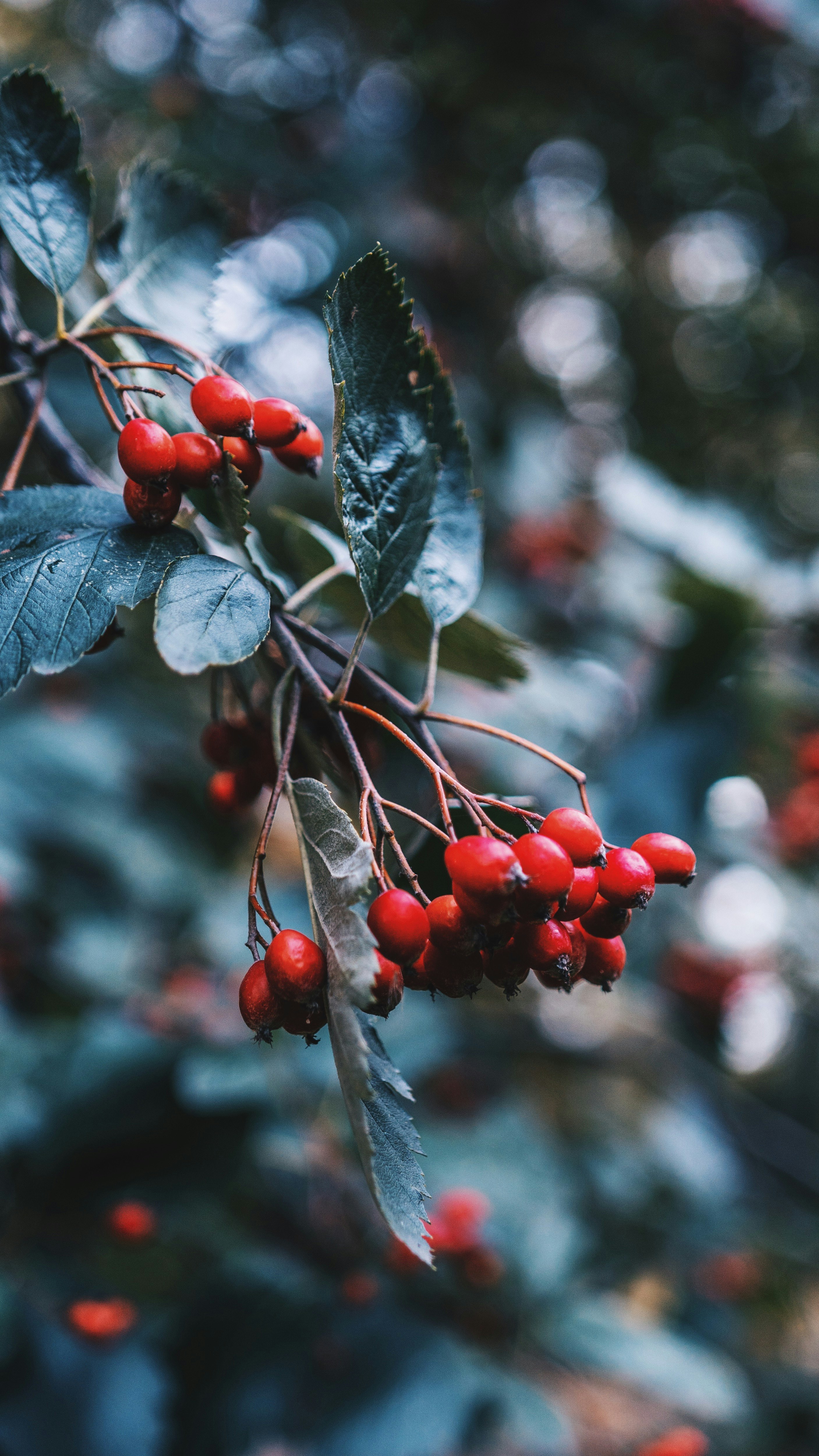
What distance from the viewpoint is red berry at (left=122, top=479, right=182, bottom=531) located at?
0.78 m

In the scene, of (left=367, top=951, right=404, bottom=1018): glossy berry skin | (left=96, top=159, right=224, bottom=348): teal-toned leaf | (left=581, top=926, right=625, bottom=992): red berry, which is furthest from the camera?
(left=96, top=159, right=224, bottom=348): teal-toned leaf

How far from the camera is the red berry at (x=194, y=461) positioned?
78 cm

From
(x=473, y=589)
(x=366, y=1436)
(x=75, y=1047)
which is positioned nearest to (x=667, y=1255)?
(x=366, y=1436)

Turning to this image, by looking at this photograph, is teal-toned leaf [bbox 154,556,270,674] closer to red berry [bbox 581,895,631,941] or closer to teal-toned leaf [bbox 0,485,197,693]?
teal-toned leaf [bbox 0,485,197,693]

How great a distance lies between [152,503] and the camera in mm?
790

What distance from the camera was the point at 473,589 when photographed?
1013 mm

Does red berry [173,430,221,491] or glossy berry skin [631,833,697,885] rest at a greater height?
red berry [173,430,221,491]

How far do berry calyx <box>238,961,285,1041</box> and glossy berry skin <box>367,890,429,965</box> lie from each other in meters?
0.10

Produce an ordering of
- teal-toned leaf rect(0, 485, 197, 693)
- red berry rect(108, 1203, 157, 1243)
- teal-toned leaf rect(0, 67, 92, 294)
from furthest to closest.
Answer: red berry rect(108, 1203, 157, 1243)
teal-toned leaf rect(0, 67, 92, 294)
teal-toned leaf rect(0, 485, 197, 693)

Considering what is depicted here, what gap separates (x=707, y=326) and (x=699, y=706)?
4216 mm

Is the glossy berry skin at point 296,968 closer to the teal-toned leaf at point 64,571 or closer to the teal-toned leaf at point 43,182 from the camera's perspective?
the teal-toned leaf at point 64,571

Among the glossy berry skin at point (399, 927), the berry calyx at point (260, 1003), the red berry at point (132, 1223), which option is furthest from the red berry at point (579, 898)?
the red berry at point (132, 1223)

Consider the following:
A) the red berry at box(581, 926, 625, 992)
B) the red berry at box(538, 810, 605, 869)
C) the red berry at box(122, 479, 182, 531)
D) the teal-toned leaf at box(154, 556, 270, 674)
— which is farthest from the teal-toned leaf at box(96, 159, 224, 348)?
the red berry at box(581, 926, 625, 992)

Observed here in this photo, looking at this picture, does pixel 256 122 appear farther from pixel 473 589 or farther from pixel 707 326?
pixel 473 589
